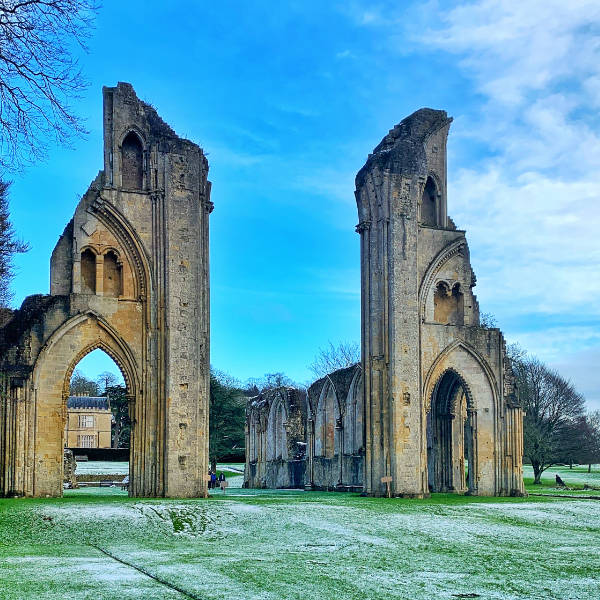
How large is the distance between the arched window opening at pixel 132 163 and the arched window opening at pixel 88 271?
8.57 feet

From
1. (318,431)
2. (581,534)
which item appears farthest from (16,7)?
(318,431)

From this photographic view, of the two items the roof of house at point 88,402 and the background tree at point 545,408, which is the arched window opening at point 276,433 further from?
the roof of house at point 88,402

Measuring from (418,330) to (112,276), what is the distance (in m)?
10.8

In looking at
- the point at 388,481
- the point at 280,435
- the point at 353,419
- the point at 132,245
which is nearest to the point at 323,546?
the point at 388,481

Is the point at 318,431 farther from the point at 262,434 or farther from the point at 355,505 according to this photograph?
the point at 355,505

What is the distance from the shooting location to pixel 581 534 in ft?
72.9

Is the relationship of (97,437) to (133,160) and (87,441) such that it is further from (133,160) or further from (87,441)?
(133,160)

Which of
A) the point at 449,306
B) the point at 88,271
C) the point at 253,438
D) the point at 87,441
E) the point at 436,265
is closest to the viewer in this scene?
the point at 88,271

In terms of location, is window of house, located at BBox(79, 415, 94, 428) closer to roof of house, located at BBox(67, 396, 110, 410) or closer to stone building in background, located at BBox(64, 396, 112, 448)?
stone building in background, located at BBox(64, 396, 112, 448)

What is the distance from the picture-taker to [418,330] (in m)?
33.6

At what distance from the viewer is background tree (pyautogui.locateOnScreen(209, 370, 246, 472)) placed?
211 ft

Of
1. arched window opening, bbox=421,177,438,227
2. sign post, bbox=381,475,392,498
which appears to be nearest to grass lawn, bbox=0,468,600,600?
sign post, bbox=381,475,392,498

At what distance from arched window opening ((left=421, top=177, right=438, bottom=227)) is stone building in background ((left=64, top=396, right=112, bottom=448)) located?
56.2 m

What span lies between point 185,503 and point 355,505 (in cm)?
493
